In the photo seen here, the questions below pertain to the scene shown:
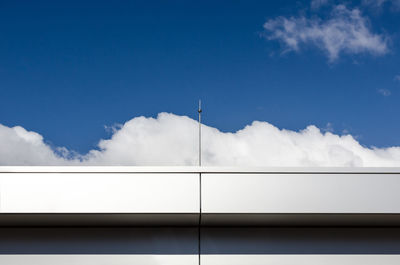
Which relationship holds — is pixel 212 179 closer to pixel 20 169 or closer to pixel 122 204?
pixel 122 204

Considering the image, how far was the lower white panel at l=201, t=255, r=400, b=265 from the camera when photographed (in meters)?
2.29

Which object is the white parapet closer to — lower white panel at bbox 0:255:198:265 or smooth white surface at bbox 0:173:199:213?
smooth white surface at bbox 0:173:199:213

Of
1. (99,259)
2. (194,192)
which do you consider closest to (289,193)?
(194,192)

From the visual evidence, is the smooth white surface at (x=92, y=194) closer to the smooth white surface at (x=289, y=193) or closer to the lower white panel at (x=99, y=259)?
the smooth white surface at (x=289, y=193)

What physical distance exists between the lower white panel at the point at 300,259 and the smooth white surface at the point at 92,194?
0.41 metres

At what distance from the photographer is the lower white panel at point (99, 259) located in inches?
89.7

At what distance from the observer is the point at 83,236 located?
91.7 inches

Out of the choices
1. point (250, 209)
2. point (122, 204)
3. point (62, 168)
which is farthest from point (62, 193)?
point (250, 209)

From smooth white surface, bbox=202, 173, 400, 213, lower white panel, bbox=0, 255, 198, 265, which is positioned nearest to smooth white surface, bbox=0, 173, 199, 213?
smooth white surface, bbox=202, 173, 400, 213

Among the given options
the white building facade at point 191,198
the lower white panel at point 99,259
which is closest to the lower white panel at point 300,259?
the white building facade at point 191,198

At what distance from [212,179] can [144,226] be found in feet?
1.66

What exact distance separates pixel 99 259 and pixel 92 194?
1.50ft

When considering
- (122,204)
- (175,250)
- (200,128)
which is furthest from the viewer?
(200,128)

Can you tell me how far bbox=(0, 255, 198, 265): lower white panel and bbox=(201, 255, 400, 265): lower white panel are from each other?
0.42ft
